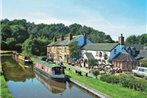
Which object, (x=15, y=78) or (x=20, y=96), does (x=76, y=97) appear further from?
(x=15, y=78)

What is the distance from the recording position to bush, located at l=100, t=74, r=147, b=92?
31594 mm

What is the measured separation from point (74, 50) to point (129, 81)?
34.4 meters

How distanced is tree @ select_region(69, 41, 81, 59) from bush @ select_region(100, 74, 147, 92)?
2840 centimetres

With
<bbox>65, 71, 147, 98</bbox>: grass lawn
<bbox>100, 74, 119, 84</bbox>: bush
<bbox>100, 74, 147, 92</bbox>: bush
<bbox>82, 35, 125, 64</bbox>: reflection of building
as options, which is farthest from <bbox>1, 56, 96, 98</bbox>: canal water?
<bbox>82, 35, 125, 64</bbox>: reflection of building

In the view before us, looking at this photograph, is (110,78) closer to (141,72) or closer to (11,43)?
(141,72)

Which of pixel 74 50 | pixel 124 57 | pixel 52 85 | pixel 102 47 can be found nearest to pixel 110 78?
pixel 52 85

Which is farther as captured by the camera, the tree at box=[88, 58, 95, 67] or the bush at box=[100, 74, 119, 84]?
the tree at box=[88, 58, 95, 67]

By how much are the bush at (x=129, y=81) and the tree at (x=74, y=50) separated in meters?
28.4

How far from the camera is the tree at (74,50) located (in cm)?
6750

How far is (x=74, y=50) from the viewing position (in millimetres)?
67688

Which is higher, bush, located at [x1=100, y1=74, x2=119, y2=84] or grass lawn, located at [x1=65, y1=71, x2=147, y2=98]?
bush, located at [x1=100, y1=74, x2=119, y2=84]

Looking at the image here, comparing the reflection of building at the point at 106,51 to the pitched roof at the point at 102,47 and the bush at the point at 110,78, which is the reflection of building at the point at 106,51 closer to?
the pitched roof at the point at 102,47

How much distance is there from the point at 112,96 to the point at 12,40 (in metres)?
90.4

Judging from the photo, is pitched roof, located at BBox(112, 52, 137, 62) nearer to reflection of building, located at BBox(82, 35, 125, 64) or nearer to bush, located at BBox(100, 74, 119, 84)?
reflection of building, located at BBox(82, 35, 125, 64)
